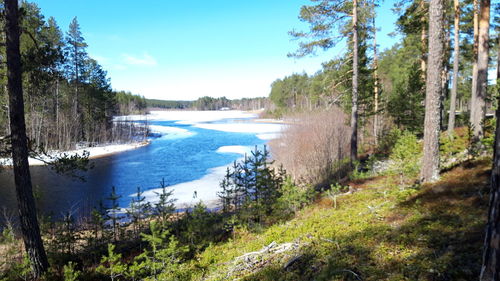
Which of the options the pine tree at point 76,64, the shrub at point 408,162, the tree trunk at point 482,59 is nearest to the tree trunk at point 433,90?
the shrub at point 408,162

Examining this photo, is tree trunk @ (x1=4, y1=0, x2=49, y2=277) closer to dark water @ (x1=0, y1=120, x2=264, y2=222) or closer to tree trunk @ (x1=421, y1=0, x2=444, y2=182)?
dark water @ (x1=0, y1=120, x2=264, y2=222)

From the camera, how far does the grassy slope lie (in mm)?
3012

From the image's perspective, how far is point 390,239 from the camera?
3.81 metres

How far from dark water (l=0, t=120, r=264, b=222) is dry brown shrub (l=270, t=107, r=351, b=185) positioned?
6807 millimetres

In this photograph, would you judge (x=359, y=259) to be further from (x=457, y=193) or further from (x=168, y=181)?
(x=168, y=181)

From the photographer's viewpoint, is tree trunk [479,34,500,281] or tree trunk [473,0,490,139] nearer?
tree trunk [479,34,500,281]

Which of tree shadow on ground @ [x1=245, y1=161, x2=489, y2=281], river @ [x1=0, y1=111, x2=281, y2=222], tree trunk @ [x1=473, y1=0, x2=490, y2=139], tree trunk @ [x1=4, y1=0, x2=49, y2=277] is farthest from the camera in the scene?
river @ [x1=0, y1=111, x2=281, y2=222]

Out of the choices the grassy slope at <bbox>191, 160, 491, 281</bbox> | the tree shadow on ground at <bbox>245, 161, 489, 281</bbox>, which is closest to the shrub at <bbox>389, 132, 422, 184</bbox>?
the grassy slope at <bbox>191, 160, 491, 281</bbox>

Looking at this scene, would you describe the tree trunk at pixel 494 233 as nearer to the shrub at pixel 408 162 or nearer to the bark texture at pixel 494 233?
the bark texture at pixel 494 233

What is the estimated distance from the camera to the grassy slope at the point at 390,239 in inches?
119

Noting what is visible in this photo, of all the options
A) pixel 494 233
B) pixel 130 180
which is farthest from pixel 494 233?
pixel 130 180

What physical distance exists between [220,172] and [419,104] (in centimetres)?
1452

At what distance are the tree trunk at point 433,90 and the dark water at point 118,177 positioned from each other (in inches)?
478

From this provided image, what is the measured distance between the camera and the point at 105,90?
3812 centimetres
